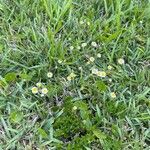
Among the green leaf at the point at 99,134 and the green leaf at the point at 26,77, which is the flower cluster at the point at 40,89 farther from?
the green leaf at the point at 99,134

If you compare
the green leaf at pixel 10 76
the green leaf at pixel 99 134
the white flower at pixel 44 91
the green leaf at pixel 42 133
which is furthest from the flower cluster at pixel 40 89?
the green leaf at pixel 99 134

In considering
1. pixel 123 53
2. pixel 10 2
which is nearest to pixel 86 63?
pixel 123 53

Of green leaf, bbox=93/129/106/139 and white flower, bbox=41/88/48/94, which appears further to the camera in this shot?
white flower, bbox=41/88/48/94

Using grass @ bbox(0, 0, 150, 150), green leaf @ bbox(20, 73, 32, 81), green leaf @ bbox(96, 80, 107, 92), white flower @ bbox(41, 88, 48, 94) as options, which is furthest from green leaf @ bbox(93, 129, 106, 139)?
green leaf @ bbox(20, 73, 32, 81)

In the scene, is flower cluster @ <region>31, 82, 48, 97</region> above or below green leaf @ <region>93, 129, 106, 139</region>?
above

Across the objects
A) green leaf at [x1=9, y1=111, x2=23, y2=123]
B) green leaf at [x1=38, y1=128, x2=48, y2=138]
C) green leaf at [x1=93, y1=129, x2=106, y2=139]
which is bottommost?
green leaf at [x1=93, y1=129, x2=106, y2=139]

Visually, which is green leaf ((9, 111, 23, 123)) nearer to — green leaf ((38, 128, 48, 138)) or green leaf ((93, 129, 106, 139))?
green leaf ((38, 128, 48, 138))

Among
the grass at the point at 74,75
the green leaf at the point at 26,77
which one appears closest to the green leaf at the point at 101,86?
the grass at the point at 74,75

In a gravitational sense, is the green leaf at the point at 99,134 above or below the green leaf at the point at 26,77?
below

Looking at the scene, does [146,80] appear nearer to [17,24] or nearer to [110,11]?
[110,11]

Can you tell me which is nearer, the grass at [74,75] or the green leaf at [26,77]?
the grass at [74,75]

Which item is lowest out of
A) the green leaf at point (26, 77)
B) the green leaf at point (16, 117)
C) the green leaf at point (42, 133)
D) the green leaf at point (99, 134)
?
the green leaf at point (99, 134)
